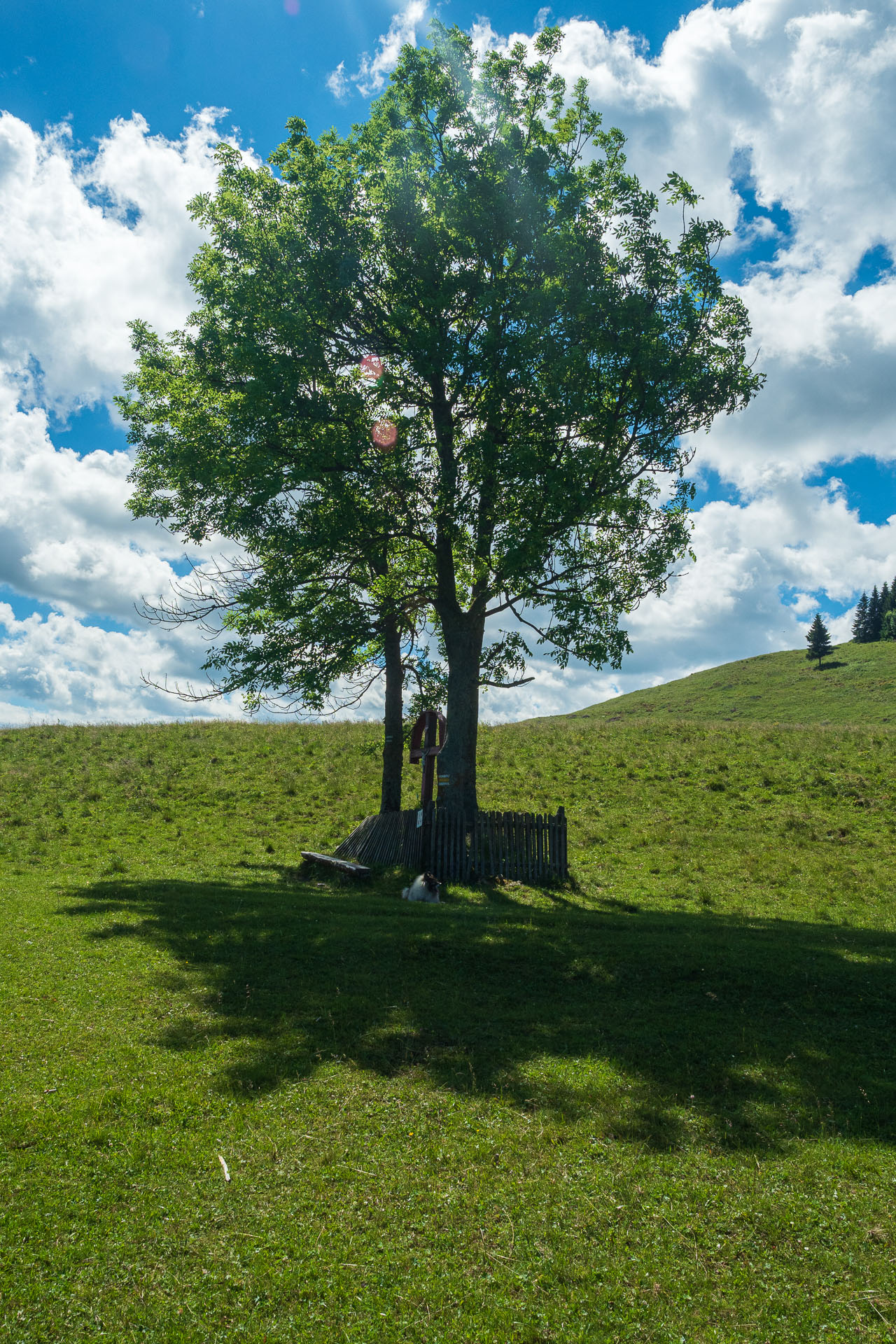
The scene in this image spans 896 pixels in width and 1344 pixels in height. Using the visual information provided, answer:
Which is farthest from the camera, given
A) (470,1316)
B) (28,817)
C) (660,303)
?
(28,817)

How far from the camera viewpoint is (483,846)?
1955cm

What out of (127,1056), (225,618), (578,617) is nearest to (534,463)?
(578,617)

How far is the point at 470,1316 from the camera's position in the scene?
4.75m

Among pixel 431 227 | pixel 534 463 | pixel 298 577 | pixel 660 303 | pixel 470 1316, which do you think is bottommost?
pixel 470 1316

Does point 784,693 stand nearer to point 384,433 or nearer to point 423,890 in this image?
point 384,433

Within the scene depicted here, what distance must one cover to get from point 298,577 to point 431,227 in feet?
31.4

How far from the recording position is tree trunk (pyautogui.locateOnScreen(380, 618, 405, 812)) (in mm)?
24531

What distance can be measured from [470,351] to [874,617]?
431 ft

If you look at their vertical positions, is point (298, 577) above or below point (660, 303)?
below

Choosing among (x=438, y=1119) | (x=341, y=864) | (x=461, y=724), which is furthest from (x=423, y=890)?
(x=438, y=1119)

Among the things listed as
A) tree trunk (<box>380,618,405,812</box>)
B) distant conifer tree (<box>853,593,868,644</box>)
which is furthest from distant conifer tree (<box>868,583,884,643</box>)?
tree trunk (<box>380,618,405,812</box>)

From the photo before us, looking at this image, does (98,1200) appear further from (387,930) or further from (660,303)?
(660,303)

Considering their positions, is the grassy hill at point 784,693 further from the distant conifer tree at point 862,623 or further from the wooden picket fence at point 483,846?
the wooden picket fence at point 483,846

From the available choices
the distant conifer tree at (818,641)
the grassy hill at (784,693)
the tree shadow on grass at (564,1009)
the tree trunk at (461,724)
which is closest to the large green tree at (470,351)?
the tree trunk at (461,724)
